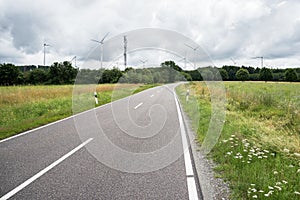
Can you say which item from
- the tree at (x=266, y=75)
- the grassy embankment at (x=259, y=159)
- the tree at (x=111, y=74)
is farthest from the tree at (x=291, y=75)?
the grassy embankment at (x=259, y=159)

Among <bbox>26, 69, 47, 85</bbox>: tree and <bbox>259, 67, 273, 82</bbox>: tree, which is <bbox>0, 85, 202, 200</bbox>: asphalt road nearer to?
<bbox>26, 69, 47, 85</bbox>: tree

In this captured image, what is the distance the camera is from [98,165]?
16.1 ft

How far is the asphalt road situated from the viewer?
3760mm

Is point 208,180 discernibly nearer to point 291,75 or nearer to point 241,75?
point 291,75

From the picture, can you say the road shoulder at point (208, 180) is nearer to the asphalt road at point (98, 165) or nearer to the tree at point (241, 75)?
the asphalt road at point (98, 165)

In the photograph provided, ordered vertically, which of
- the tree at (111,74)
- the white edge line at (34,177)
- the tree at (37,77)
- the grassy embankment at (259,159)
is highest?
the tree at (37,77)

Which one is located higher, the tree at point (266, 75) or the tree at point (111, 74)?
the tree at point (266, 75)

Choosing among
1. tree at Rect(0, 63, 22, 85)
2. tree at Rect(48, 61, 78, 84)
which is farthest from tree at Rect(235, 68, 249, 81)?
tree at Rect(0, 63, 22, 85)

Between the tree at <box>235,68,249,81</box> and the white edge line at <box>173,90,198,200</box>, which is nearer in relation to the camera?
the white edge line at <box>173,90,198,200</box>

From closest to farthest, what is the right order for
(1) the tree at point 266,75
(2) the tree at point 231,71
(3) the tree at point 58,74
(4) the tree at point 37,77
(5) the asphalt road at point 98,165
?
(5) the asphalt road at point 98,165
(4) the tree at point 37,77
(3) the tree at point 58,74
(1) the tree at point 266,75
(2) the tree at point 231,71

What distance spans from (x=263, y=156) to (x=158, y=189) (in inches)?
98.7

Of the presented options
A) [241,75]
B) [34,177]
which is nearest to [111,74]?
[34,177]

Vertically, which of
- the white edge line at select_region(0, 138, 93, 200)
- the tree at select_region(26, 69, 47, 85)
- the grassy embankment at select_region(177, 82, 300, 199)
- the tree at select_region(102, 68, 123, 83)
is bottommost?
the white edge line at select_region(0, 138, 93, 200)

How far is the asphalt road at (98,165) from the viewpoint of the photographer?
376cm
